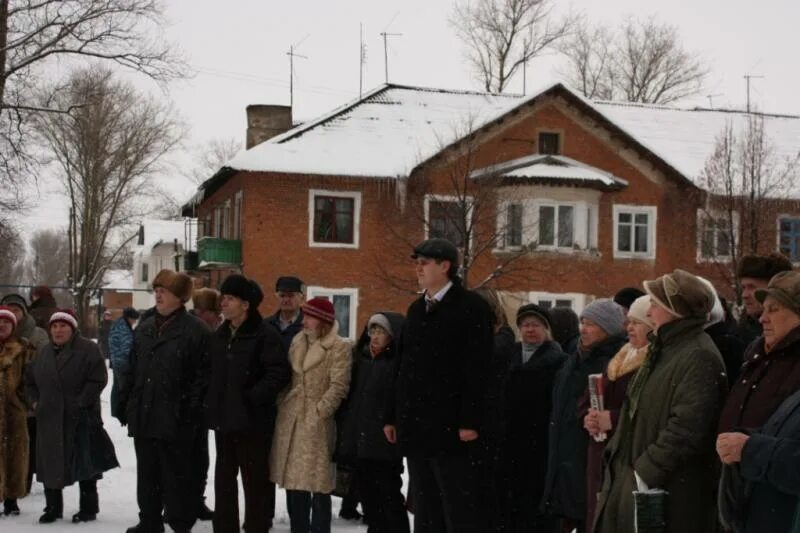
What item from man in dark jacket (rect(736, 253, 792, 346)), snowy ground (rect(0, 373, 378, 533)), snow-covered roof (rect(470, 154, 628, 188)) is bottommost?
snowy ground (rect(0, 373, 378, 533))

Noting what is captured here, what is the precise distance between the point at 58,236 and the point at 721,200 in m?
116

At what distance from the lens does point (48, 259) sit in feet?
431

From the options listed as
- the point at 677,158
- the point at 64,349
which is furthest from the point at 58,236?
the point at 64,349

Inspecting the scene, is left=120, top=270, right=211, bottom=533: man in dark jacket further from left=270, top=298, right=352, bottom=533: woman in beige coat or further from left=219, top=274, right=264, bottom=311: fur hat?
left=270, top=298, right=352, bottom=533: woman in beige coat

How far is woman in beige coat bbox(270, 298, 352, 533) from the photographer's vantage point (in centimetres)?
831

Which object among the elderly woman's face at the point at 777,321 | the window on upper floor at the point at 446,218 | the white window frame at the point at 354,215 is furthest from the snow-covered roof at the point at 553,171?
the elderly woman's face at the point at 777,321

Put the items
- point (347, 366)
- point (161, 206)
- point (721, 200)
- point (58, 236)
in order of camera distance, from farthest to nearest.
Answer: point (58, 236) < point (161, 206) < point (721, 200) < point (347, 366)

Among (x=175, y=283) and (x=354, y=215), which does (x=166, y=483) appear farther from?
(x=354, y=215)

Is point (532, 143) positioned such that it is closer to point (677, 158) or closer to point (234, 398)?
point (677, 158)

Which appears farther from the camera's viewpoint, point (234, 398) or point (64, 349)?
point (64, 349)

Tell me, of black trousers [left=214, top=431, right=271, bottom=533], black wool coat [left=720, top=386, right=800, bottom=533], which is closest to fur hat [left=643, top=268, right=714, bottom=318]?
black wool coat [left=720, top=386, right=800, bottom=533]

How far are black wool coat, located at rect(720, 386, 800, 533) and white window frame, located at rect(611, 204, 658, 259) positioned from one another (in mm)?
29177

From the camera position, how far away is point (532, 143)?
33406 millimetres

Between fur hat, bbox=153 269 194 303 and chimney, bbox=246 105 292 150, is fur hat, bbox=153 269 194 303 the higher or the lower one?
the lower one
